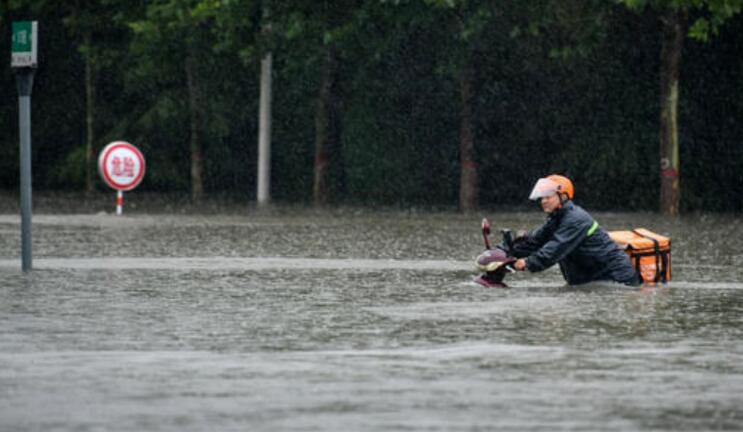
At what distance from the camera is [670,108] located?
39.8 metres

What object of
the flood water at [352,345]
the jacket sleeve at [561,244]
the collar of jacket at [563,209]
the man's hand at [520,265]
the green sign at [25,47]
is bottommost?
the flood water at [352,345]

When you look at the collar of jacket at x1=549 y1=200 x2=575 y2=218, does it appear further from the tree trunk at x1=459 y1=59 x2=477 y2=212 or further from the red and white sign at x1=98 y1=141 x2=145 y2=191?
the tree trunk at x1=459 y1=59 x2=477 y2=212

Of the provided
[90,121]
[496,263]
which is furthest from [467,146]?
[496,263]

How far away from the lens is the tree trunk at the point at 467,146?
43812mm

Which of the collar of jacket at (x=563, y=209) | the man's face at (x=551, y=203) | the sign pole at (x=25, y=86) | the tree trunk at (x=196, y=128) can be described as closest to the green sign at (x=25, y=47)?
the sign pole at (x=25, y=86)

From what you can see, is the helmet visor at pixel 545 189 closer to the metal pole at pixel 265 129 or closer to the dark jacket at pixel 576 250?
the dark jacket at pixel 576 250

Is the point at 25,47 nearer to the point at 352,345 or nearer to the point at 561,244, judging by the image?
the point at 561,244

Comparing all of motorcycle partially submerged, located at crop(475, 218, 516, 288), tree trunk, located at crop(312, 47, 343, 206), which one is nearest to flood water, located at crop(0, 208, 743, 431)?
motorcycle partially submerged, located at crop(475, 218, 516, 288)

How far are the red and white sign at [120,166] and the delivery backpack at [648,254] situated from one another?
60.3 feet

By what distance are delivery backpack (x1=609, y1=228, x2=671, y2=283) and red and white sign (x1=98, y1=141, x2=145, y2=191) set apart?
60.3ft

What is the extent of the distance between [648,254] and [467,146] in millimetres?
25592

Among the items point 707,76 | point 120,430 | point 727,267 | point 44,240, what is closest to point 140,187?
point 707,76

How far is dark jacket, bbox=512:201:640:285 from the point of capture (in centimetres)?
1809

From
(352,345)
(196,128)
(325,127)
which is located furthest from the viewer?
(196,128)
